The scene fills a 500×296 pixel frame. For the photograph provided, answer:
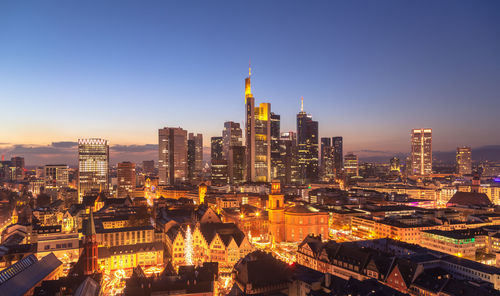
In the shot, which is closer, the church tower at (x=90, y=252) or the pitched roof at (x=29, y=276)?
the pitched roof at (x=29, y=276)

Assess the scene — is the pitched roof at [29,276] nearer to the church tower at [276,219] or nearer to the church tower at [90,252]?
the church tower at [90,252]

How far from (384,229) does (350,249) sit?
4475cm

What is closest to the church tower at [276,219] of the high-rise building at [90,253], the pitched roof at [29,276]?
the high-rise building at [90,253]

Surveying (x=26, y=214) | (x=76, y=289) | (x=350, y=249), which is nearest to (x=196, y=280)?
(x=76, y=289)

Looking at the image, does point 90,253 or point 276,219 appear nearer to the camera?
point 90,253

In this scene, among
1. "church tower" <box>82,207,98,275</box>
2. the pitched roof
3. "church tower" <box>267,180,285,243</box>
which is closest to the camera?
the pitched roof

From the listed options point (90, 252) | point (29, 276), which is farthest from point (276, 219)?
point (29, 276)

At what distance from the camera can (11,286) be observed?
4769 cm

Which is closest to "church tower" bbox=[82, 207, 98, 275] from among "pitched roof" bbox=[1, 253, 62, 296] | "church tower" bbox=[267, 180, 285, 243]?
"pitched roof" bbox=[1, 253, 62, 296]

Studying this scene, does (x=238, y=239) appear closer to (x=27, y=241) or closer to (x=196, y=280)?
(x=196, y=280)

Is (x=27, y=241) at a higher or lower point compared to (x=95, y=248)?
lower

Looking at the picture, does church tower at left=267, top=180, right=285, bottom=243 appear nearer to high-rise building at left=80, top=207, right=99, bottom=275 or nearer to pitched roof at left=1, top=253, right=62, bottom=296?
high-rise building at left=80, top=207, right=99, bottom=275


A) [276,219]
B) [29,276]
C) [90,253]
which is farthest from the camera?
[276,219]

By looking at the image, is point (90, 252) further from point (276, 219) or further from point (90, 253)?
point (276, 219)
